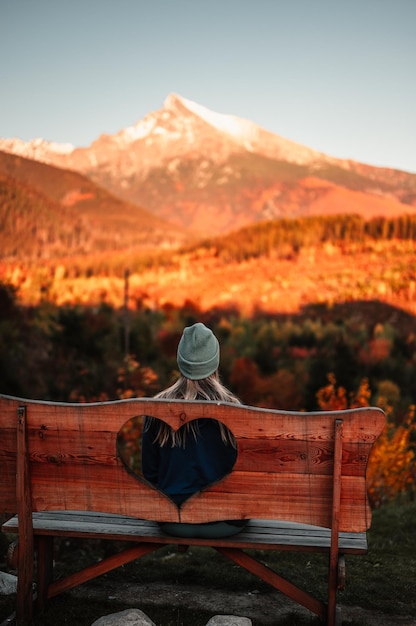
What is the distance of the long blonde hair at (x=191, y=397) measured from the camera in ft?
9.07

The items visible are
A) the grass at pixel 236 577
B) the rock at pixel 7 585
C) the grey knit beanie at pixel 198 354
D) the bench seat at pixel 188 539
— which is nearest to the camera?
the bench seat at pixel 188 539

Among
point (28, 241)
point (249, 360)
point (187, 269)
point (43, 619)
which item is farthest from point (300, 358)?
point (43, 619)

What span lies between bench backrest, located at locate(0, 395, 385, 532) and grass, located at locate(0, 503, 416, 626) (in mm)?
597

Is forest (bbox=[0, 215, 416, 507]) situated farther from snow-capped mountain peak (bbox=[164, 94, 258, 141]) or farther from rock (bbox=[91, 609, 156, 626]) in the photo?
rock (bbox=[91, 609, 156, 626])

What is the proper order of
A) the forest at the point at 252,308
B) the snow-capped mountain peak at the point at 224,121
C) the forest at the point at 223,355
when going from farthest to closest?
the snow-capped mountain peak at the point at 224,121 → the forest at the point at 252,308 → the forest at the point at 223,355

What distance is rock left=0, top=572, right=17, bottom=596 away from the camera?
3326 millimetres

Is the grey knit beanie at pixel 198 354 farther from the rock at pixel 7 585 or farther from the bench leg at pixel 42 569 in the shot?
the rock at pixel 7 585

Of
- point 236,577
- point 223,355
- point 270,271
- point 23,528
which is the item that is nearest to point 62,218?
point 223,355

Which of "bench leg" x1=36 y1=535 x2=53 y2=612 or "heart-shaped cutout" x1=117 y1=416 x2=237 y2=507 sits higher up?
"heart-shaped cutout" x1=117 y1=416 x2=237 y2=507

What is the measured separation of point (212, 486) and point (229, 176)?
2346 cm

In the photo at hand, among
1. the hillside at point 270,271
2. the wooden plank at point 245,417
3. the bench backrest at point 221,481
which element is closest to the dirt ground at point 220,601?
the bench backrest at point 221,481

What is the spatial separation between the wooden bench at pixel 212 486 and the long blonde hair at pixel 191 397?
8.4 inches

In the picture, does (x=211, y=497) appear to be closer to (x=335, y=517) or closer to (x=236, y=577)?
(x=335, y=517)

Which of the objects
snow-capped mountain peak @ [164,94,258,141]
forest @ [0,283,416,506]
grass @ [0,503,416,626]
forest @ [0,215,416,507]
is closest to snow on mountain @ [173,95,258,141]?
snow-capped mountain peak @ [164,94,258,141]
